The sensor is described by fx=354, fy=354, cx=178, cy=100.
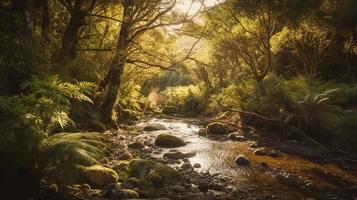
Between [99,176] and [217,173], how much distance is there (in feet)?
11.8

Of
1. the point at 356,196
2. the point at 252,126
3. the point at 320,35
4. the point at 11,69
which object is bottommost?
the point at 356,196

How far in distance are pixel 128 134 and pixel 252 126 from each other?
6656 mm

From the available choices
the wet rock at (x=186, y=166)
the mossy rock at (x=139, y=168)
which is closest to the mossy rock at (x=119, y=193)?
the mossy rock at (x=139, y=168)

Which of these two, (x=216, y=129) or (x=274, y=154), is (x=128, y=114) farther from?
(x=274, y=154)

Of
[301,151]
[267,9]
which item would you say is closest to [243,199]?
[301,151]

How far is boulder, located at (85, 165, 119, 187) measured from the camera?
7.86 meters

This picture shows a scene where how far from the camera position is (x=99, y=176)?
26.2 feet

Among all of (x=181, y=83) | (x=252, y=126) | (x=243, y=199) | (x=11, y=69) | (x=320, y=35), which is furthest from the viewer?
(x=181, y=83)

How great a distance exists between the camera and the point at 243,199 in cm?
784

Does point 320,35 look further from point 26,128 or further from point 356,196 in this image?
point 26,128

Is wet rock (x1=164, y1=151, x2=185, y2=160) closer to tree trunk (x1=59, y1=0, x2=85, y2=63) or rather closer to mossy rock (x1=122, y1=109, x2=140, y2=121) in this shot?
tree trunk (x1=59, y1=0, x2=85, y2=63)

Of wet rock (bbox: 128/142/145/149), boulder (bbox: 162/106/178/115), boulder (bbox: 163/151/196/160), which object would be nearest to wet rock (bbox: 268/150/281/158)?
boulder (bbox: 163/151/196/160)

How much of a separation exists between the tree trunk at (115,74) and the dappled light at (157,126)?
60 mm

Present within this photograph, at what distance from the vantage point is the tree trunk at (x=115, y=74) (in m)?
15.5
